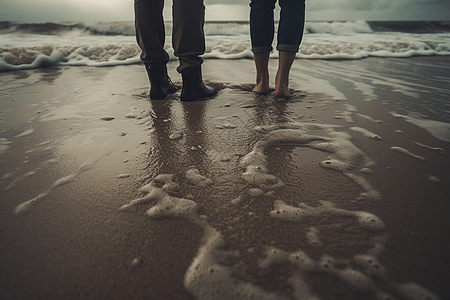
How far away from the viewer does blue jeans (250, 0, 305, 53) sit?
5.59 ft

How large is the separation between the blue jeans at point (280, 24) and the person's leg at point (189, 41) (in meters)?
0.43

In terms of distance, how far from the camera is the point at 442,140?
1.12 meters

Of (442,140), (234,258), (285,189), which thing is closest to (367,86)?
(442,140)

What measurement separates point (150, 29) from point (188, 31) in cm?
27

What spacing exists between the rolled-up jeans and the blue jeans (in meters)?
0.44

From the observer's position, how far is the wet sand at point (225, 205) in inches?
20.1

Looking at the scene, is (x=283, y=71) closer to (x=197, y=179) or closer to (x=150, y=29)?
(x=150, y=29)

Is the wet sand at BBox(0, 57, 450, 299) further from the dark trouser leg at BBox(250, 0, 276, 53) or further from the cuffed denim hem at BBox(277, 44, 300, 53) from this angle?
the dark trouser leg at BBox(250, 0, 276, 53)

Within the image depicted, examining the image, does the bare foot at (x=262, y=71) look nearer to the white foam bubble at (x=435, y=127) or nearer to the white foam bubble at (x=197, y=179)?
the white foam bubble at (x=435, y=127)

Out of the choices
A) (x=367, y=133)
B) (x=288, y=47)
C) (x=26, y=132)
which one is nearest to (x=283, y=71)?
(x=288, y=47)

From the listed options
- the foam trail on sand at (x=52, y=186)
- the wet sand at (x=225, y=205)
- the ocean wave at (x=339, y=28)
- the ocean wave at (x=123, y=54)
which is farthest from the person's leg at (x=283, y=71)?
the ocean wave at (x=339, y=28)

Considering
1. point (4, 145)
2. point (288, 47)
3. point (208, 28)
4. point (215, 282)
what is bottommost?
point (215, 282)

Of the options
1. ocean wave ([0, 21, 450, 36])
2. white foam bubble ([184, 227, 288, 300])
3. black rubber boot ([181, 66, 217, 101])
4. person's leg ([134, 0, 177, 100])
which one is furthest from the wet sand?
ocean wave ([0, 21, 450, 36])

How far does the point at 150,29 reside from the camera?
170 centimetres
